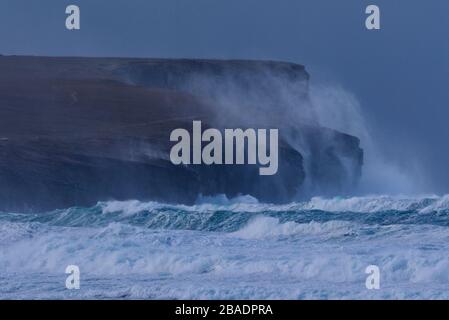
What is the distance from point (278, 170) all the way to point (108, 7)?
6.11 feet

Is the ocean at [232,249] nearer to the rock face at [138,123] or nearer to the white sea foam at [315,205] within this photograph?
the white sea foam at [315,205]

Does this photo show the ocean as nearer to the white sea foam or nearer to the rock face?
the white sea foam

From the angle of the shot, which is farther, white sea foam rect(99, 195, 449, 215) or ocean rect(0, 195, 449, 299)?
white sea foam rect(99, 195, 449, 215)

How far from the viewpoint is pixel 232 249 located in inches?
654

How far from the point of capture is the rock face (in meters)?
16.6

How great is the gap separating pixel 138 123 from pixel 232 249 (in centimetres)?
126

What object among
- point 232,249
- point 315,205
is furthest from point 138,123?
point 315,205

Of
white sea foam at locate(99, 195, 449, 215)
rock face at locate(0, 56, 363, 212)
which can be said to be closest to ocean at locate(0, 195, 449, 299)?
white sea foam at locate(99, 195, 449, 215)

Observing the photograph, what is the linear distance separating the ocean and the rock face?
160 millimetres

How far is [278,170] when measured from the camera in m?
16.5
